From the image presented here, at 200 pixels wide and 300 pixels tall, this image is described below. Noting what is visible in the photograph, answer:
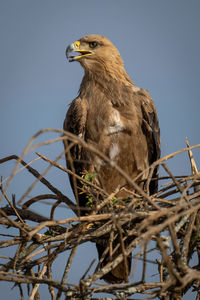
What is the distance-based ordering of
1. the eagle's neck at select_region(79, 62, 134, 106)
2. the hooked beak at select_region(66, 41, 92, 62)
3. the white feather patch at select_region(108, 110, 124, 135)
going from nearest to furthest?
the white feather patch at select_region(108, 110, 124, 135)
the eagle's neck at select_region(79, 62, 134, 106)
the hooked beak at select_region(66, 41, 92, 62)

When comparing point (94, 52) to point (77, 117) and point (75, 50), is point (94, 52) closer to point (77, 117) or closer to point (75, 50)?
point (75, 50)

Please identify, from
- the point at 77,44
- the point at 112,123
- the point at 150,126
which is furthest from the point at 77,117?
the point at 77,44

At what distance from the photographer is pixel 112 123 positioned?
3.90 metres

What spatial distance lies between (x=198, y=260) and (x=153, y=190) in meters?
1.65

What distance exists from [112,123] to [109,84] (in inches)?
19.2

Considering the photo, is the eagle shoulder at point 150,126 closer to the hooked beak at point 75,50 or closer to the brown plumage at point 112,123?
the brown plumage at point 112,123

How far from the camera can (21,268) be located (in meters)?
2.47

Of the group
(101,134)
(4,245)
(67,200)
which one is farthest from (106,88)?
(4,245)

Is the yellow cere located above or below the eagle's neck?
above

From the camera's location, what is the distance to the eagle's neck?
13.3 ft

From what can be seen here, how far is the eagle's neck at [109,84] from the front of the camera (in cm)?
404

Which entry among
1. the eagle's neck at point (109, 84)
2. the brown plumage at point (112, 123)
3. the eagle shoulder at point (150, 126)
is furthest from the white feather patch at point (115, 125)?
A: the eagle shoulder at point (150, 126)

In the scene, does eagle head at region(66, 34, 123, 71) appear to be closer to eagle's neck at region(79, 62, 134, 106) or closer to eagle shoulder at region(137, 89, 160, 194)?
eagle's neck at region(79, 62, 134, 106)

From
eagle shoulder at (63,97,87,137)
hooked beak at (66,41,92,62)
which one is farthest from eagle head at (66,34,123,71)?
eagle shoulder at (63,97,87,137)
